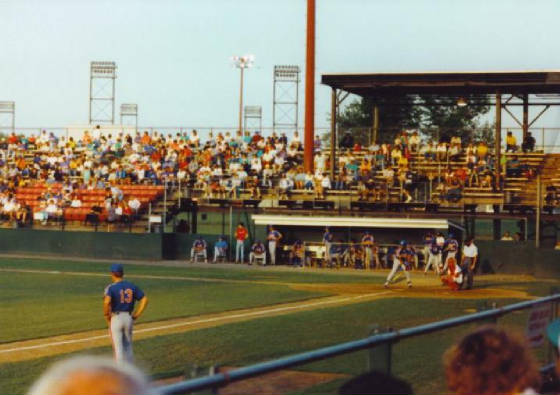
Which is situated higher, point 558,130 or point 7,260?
point 558,130

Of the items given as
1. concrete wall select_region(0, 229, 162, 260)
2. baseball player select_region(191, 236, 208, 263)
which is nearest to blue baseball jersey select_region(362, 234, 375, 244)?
baseball player select_region(191, 236, 208, 263)

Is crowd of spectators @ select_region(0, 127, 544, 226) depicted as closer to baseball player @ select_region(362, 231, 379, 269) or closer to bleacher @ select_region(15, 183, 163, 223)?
bleacher @ select_region(15, 183, 163, 223)

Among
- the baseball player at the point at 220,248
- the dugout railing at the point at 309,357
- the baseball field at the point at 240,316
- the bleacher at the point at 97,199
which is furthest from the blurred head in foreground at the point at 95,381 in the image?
the bleacher at the point at 97,199

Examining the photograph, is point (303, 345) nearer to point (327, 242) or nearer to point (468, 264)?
point (468, 264)

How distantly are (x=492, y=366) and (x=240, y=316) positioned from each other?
19.1m

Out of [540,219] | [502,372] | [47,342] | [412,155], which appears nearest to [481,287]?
[540,219]

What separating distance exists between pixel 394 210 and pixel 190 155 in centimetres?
1327

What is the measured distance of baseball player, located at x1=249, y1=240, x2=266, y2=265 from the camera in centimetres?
4281

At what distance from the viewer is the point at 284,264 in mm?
43219

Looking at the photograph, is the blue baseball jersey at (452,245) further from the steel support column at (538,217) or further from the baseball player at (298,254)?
the baseball player at (298,254)

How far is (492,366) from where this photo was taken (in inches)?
144

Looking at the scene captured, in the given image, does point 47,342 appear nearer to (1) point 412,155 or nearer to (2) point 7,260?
(2) point 7,260

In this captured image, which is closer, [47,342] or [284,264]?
[47,342]

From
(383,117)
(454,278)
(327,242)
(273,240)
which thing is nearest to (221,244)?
(273,240)
